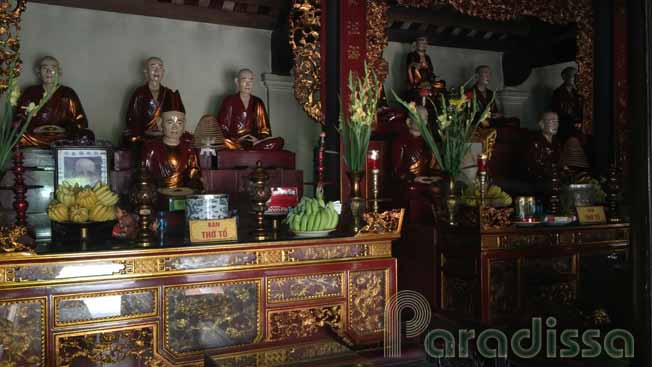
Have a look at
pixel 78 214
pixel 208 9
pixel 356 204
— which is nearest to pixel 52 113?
pixel 208 9

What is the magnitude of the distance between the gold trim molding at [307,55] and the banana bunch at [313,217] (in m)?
1.31

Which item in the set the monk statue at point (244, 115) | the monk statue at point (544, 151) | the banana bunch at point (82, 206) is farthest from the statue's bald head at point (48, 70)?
the monk statue at point (544, 151)

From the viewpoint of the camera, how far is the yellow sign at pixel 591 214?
3.63 meters

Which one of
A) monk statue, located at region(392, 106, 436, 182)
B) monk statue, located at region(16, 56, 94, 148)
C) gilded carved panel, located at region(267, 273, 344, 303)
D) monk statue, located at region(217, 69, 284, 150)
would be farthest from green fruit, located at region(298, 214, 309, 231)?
monk statue, located at region(16, 56, 94, 148)

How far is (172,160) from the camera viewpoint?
399 cm

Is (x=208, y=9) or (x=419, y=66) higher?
(x=208, y=9)

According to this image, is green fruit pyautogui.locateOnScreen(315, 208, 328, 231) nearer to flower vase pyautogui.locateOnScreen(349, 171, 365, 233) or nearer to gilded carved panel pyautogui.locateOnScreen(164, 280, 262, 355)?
flower vase pyautogui.locateOnScreen(349, 171, 365, 233)

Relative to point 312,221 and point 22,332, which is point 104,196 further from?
point 312,221

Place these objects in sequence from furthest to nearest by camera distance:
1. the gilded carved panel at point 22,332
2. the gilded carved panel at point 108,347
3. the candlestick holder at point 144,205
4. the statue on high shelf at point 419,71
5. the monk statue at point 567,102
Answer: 1. the monk statue at point 567,102
2. the statue on high shelf at point 419,71
3. the candlestick holder at point 144,205
4. the gilded carved panel at point 108,347
5. the gilded carved panel at point 22,332

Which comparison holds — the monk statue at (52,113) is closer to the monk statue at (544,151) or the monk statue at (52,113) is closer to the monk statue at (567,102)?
the monk statue at (544,151)

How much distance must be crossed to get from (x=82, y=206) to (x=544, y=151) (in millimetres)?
4282

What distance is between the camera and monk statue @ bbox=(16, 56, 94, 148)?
14.1 ft

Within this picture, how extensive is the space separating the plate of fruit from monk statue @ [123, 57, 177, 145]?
2.43 metres

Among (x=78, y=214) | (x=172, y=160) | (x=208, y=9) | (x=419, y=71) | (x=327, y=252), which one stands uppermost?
(x=208, y=9)
